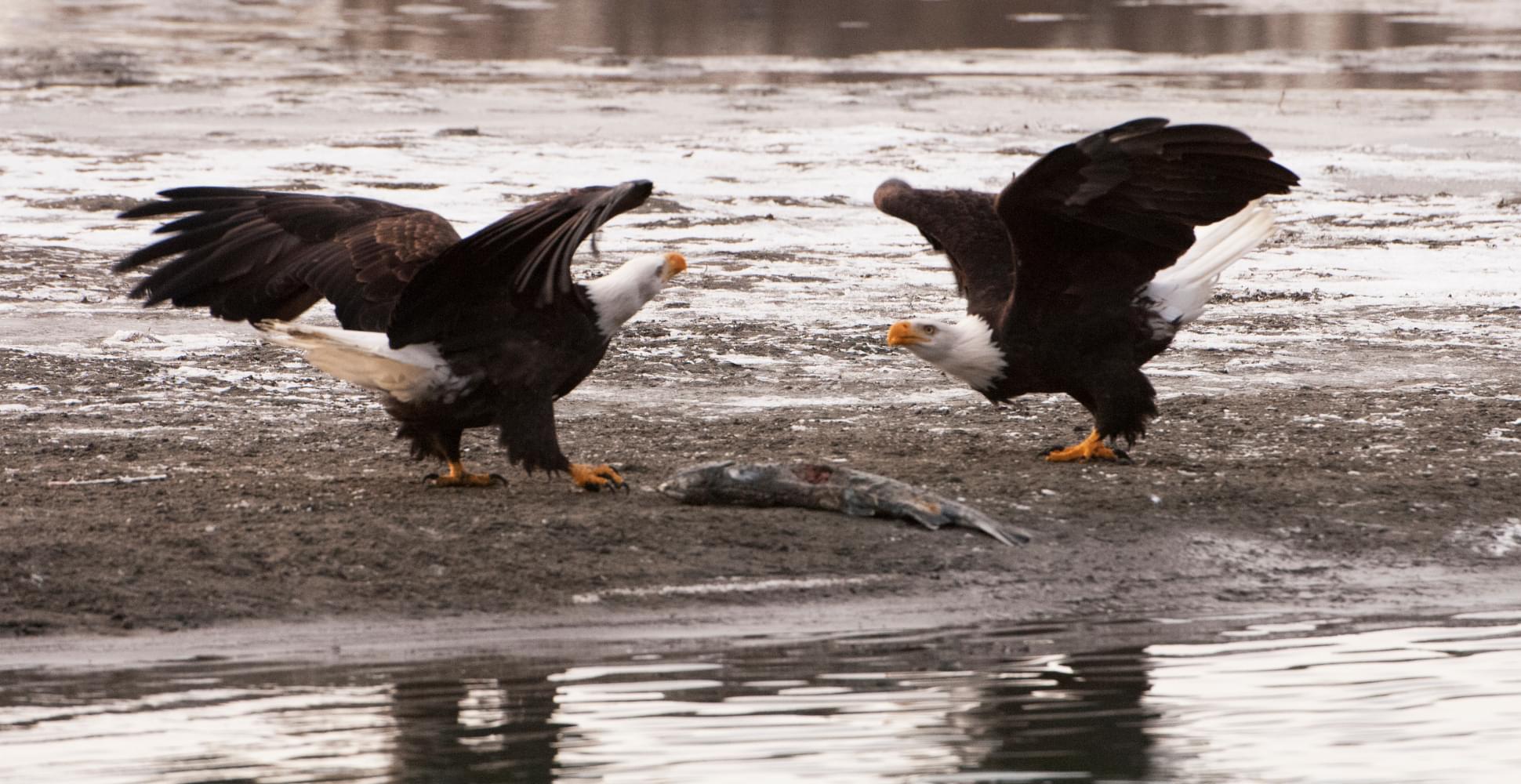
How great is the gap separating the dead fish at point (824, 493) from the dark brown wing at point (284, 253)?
3.51ft

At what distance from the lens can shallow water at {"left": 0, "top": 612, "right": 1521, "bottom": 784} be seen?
4195 millimetres

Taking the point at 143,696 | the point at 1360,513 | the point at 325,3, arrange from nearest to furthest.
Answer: the point at 143,696, the point at 1360,513, the point at 325,3

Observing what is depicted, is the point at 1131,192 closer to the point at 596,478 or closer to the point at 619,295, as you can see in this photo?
the point at 619,295

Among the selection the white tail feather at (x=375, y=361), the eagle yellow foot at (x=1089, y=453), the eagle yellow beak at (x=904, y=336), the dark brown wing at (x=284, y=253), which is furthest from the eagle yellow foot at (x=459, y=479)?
the eagle yellow foot at (x=1089, y=453)

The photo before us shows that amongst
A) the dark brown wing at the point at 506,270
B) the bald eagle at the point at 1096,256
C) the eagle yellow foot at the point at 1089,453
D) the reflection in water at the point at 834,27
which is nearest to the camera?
the dark brown wing at the point at 506,270

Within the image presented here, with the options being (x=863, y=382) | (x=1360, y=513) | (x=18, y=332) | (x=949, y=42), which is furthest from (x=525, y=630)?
(x=949, y=42)

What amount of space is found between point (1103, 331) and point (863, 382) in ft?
6.31

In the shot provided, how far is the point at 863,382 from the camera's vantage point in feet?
27.5

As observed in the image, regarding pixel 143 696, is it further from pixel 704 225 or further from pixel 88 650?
pixel 704 225

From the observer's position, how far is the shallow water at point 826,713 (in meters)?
4.20

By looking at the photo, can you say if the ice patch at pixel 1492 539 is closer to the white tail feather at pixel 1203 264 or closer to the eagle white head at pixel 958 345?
the white tail feather at pixel 1203 264

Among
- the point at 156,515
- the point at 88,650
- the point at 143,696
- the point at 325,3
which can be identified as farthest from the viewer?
the point at 325,3

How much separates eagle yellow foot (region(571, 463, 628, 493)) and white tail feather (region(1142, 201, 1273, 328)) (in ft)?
6.11

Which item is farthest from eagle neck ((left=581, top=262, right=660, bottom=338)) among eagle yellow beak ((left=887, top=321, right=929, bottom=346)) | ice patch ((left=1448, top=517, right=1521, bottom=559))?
ice patch ((left=1448, top=517, right=1521, bottom=559))
